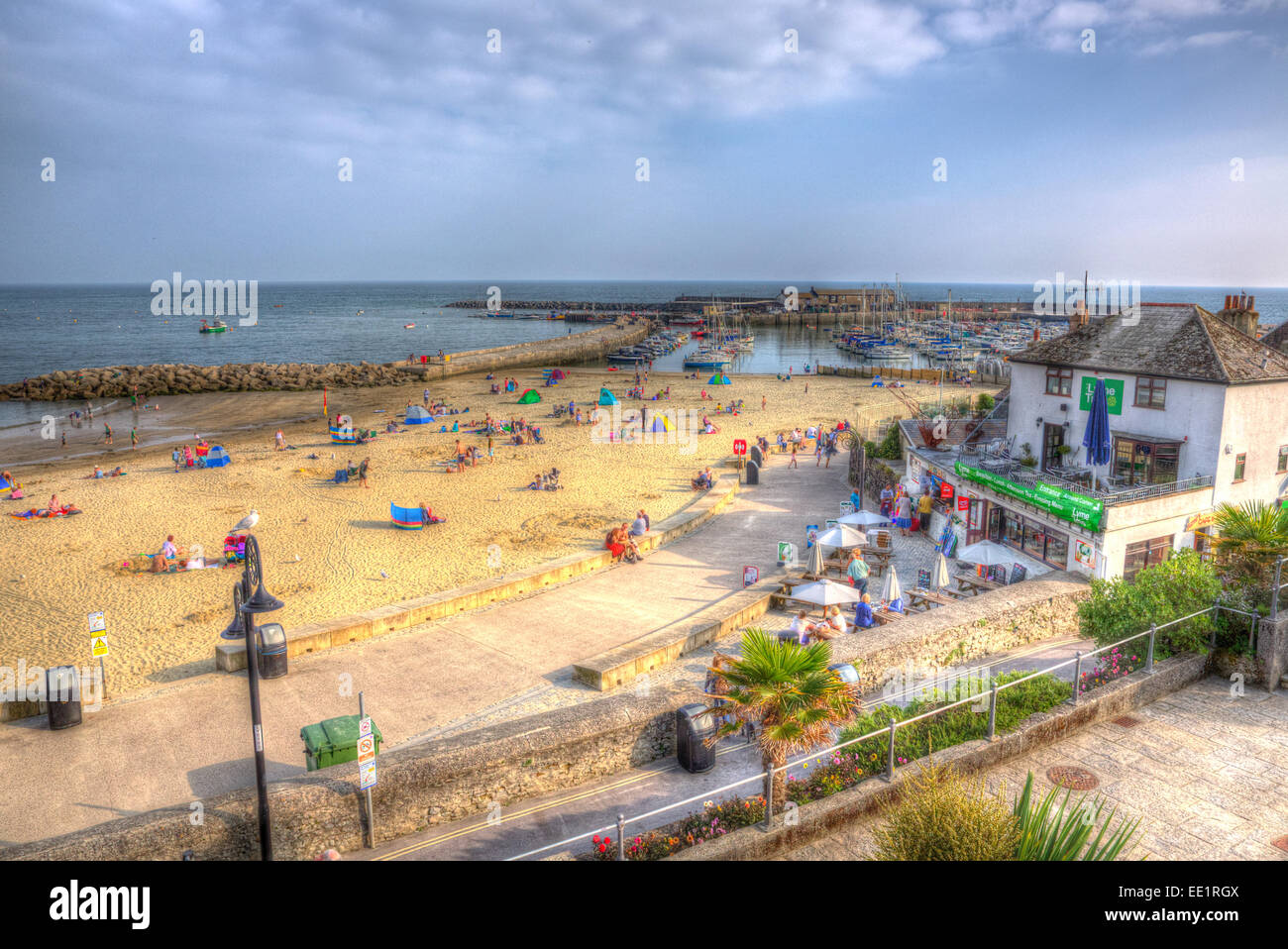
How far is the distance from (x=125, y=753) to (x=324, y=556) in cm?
1042

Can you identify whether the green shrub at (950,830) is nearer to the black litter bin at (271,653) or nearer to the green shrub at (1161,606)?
the green shrub at (1161,606)

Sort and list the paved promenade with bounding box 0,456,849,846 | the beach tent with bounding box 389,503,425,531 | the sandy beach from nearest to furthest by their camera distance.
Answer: the paved promenade with bounding box 0,456,849,846, the sandy beach, the beach tent with bounding box 389,503,425,531

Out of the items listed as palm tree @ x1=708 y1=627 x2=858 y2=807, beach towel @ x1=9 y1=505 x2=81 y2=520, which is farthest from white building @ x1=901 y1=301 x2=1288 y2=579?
beach towel @ x1=9 y1=505 x2=81 y2=520

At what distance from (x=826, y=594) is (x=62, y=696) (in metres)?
12.7

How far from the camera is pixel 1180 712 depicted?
985 cm

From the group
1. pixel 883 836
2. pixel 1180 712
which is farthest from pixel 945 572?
pixel 883 836

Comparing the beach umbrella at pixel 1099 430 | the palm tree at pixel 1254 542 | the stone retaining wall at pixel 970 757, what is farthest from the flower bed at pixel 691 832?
the beach umbrella at pixel 1099 430

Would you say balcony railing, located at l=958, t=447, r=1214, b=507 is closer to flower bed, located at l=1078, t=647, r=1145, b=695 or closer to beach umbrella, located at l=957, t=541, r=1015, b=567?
beach umbrella, located at l=957, t=541, r=1015, b=567

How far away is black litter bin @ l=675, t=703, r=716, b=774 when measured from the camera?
32.3 ft

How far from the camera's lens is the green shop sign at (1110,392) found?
2030cm

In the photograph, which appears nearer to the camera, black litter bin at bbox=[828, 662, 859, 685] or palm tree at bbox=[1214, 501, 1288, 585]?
black litter bin at bbox=[828, 662, 859, 685]

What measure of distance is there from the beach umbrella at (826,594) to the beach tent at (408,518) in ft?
40.9

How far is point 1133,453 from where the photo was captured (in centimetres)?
2000

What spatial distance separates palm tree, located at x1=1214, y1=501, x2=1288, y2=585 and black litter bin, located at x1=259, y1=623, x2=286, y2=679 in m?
14.6
